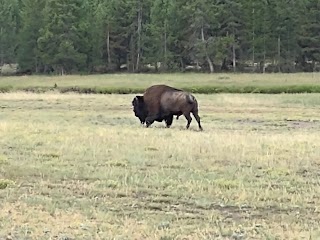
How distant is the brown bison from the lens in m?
23.3

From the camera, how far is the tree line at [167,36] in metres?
75.8

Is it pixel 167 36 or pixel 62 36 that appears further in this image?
pixel 167 36

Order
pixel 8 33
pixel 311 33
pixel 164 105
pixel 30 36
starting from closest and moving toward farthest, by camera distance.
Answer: pixel 164 105 → pixel 311 33 → pixel 30 36 → pixel 8 33

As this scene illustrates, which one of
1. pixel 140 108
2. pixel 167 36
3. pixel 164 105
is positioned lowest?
pixel 140 108

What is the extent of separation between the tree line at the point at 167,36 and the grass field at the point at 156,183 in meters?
54.4

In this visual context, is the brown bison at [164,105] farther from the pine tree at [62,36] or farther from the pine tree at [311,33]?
the pine tree at [311,33]

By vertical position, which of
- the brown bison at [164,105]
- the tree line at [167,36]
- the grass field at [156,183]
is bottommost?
the grass field at [156,183]

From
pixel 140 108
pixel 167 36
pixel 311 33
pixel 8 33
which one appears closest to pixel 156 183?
pixel 140 108

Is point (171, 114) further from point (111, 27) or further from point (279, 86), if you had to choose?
point (111, 27)

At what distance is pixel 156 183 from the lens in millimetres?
11469

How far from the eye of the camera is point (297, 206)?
9836 mm

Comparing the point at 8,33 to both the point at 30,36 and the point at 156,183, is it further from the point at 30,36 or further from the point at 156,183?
the point at 156,183

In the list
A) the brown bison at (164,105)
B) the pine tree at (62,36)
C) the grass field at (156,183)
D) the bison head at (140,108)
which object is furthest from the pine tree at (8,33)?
the grass field at (156,183)

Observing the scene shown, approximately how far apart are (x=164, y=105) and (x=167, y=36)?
5473cm
